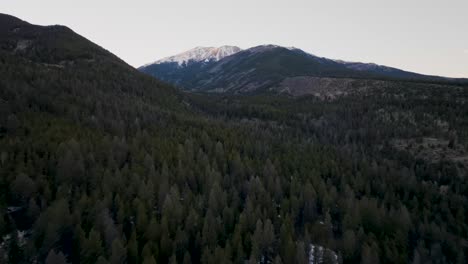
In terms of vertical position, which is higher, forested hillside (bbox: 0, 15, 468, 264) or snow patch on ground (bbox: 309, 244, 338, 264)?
forested hillside (bbox: 0, 15, 468, 264)

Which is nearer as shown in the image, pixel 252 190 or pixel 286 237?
pixel 286 237

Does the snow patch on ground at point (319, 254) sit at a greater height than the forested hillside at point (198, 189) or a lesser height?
lesser

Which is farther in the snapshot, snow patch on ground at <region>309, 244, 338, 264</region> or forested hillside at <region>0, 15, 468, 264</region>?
snow patch on ground at <region>309, 244, 338, 264</region>

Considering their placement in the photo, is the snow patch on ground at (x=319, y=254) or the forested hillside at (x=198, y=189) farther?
the snow patch on ground at (x=319, y=254)

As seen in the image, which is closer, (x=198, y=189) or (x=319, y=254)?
(x=319, y=254)

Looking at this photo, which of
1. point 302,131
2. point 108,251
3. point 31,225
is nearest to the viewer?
point 108,251

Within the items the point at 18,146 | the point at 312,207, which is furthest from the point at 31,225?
the point at 312,207

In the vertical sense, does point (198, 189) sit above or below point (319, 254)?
above

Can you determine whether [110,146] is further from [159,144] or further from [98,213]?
[98,213]
